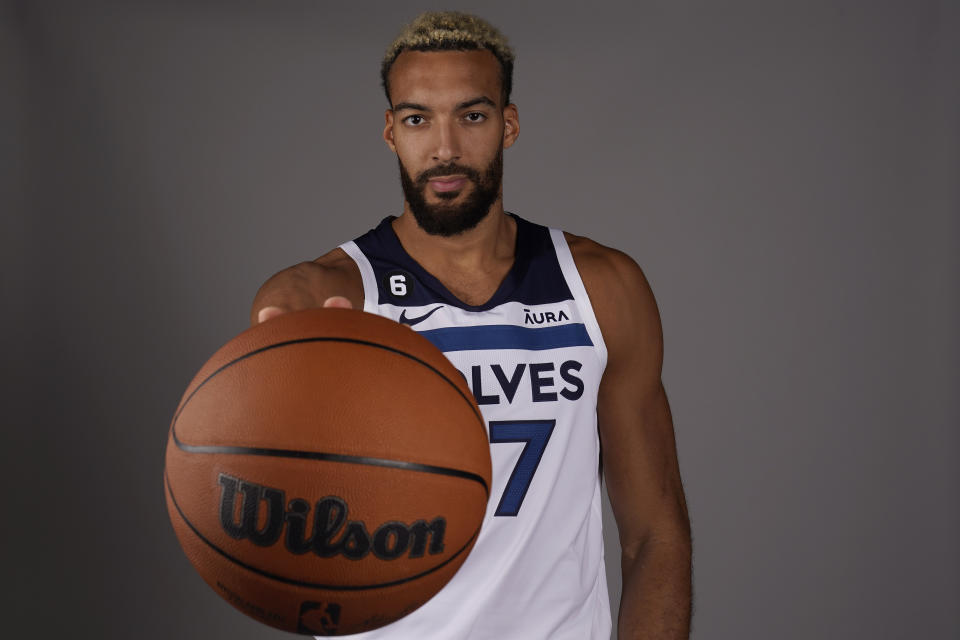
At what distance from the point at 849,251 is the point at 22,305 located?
2551 mm

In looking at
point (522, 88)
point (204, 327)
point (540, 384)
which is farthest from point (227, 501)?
point (522, 88)

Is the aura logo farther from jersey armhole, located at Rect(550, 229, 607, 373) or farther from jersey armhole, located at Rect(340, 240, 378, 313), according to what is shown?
jersey armhole, located at Rect(340, 240, 378, 313)

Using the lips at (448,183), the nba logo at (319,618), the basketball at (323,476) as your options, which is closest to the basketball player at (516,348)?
the lips at (448,183)

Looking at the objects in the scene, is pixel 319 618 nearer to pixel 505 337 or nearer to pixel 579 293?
pixel 505 337

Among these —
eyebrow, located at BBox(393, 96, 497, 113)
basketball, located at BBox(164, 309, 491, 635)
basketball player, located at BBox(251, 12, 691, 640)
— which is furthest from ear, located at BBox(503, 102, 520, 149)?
basketball, located at BBox(164, 309, 491, 635)

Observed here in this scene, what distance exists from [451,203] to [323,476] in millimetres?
875

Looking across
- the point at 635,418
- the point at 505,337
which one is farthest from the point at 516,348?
the point at 635,418

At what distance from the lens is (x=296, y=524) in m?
0.97

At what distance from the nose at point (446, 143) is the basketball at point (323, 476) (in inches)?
27.1

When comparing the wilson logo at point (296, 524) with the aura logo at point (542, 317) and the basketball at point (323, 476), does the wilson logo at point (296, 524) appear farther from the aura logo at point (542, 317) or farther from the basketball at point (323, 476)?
the aura logo at point (542, 317)

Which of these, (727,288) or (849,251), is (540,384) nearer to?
(727,288)

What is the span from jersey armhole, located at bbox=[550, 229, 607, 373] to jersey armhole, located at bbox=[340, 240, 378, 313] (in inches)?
15.4

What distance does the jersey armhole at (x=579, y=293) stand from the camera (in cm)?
175

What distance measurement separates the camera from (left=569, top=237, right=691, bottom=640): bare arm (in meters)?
1.79
